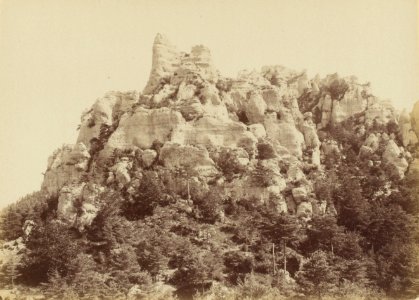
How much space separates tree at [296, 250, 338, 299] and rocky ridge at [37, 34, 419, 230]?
7.27 meters

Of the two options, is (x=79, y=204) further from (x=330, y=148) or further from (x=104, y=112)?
(x=330, y=148)

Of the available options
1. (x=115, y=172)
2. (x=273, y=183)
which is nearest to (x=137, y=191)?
(x=115, y=172)

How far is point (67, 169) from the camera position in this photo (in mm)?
46094

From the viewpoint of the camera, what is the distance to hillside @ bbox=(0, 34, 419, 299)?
3119 cm

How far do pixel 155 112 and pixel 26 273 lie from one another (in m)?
17.2

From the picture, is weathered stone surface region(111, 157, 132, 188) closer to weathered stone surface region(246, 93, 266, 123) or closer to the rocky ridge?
the rocky ridge

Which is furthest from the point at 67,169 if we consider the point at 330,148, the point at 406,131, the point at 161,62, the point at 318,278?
the point at 406,131

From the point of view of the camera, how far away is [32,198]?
150 ft

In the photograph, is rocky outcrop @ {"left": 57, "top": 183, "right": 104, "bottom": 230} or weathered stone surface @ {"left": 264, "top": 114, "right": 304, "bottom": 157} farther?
weathered stone surface @ {"left": 264, "top": 114, "right": 304, "bottom": 157}

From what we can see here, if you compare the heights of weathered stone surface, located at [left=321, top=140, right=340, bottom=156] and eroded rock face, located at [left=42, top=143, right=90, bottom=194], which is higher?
weathered stone surface, located at [left=321, top=140, right=340, bottom=156]

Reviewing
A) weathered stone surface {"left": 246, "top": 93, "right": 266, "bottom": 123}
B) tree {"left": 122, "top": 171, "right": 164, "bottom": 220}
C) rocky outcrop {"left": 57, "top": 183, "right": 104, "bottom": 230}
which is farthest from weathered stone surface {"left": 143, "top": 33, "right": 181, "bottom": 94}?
rocky outcrop {"left": 57, "top": 183, "right": 104, "bottom": 230}

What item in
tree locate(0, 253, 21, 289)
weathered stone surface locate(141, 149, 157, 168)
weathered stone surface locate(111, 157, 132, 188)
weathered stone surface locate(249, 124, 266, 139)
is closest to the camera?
tree locate(0, 253, 21, 289)

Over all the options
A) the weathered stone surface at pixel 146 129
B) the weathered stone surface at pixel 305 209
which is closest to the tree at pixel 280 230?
the weathered stone surface at pixel 305 209

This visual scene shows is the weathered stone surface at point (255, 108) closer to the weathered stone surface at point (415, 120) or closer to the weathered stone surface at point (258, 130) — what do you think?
the weathered stone surface at point (258, 130)
